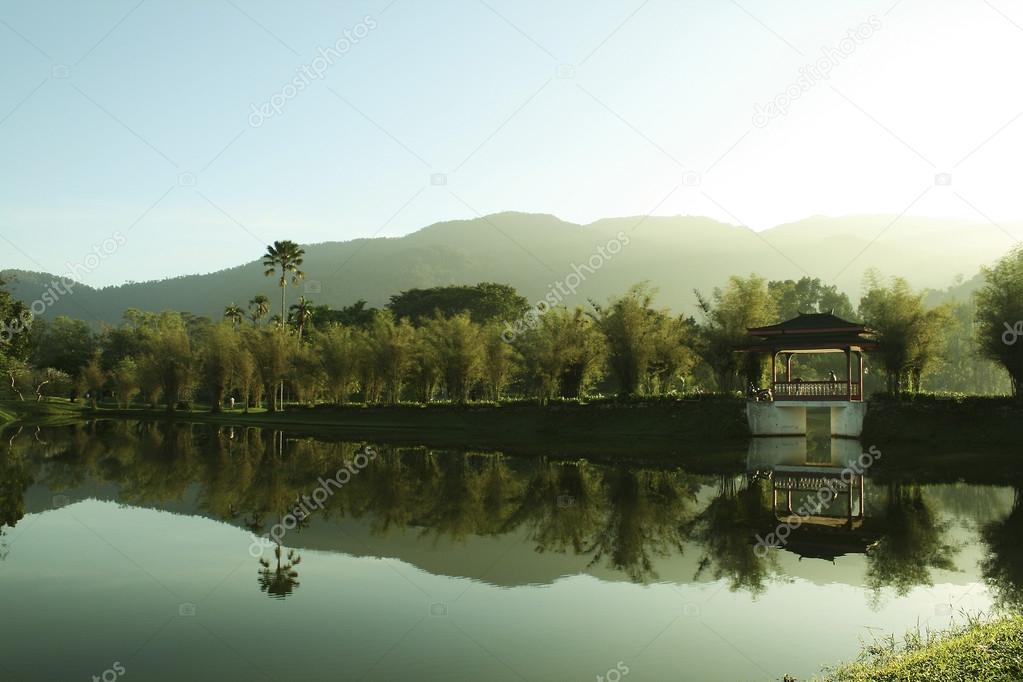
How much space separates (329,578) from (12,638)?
405 cm

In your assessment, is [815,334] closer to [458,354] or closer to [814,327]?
[814,327]

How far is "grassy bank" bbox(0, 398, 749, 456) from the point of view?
35344mm

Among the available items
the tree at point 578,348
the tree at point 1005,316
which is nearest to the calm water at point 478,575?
the tree at point 1005,316

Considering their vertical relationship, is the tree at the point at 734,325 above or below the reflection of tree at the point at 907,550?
above

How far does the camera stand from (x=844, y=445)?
111ft

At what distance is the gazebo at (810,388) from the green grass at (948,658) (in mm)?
28527

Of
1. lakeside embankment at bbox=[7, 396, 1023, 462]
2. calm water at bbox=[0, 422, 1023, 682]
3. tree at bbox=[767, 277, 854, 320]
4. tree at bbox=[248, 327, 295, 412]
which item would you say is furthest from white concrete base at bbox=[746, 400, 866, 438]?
tree at bbox=[248, 327, 295, 412]

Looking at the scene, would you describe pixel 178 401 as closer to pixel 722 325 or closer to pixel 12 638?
pixel 722 325

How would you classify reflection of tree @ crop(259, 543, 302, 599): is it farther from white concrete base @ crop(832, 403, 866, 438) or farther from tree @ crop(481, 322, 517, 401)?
tree @ crop(481, 322, 517, 401)

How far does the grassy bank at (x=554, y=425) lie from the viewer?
35344 mm

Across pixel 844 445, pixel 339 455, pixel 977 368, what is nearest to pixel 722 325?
pixel 844 445

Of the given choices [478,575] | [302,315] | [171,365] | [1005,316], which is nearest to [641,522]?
[478,575]

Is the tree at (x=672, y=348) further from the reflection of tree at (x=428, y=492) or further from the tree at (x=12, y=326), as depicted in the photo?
the tree at (x=12, y=326)

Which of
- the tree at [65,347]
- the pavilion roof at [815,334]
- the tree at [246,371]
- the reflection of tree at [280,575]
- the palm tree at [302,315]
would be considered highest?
the palm tree at [302,315]
